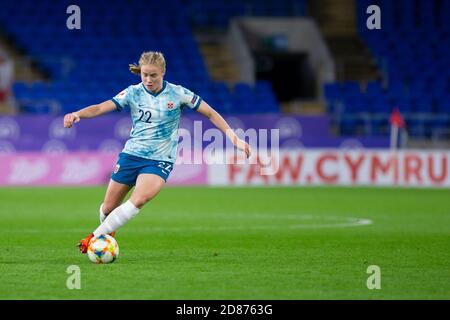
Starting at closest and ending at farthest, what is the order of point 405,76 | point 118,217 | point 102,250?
1. point 102,250
2. point 118,217
3. point 405,76

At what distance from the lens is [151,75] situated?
10.4 m

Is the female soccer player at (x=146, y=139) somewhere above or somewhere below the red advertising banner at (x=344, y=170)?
above

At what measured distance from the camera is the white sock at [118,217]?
1052cm

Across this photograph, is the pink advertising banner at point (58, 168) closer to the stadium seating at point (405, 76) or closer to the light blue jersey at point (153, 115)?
the stadium seating at point (405, 76)

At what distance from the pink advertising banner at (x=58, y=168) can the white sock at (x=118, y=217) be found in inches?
688

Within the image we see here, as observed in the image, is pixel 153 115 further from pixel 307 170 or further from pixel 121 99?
pixel 307 170

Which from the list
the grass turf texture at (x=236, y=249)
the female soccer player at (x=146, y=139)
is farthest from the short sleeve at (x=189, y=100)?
the grass turf texture at (x=236, y=249)

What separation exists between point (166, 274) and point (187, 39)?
27445 millimetres

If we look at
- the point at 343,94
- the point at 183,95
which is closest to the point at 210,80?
the point at 343,94

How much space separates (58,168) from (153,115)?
1799 centimetres

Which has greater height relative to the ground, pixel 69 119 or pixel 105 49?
pixel 105 49

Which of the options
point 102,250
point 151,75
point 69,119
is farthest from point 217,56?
point 69,119

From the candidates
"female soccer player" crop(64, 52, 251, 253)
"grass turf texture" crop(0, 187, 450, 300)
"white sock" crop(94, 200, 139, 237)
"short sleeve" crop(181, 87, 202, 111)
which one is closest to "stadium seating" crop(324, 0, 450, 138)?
"grass turf texture" crop(0, 187, 450, 300)

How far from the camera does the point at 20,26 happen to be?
3503cm
